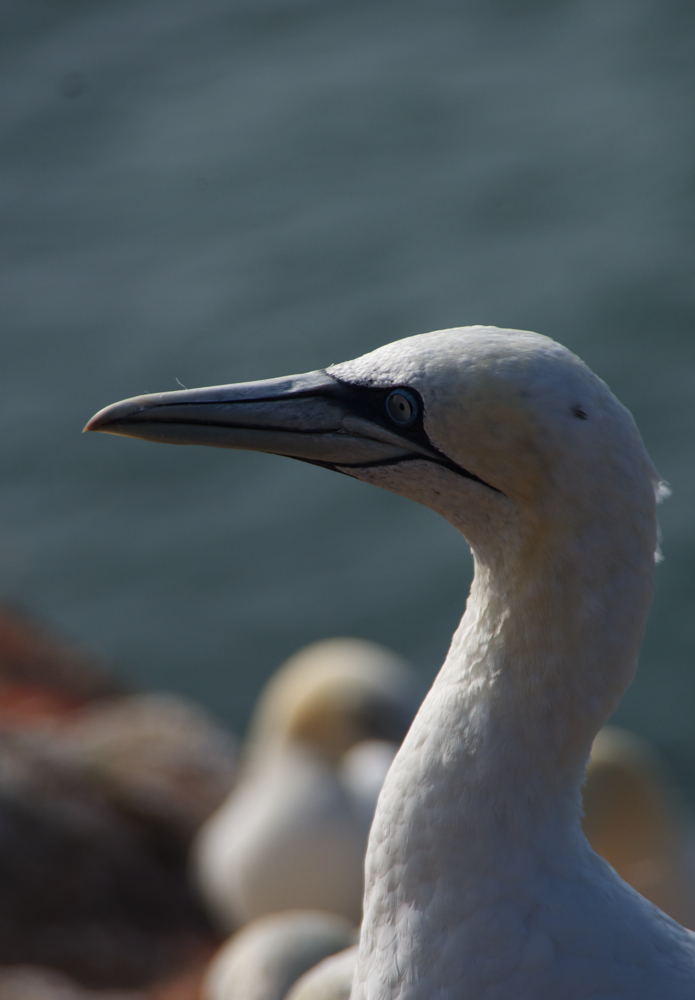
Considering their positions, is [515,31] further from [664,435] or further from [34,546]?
[34,546]

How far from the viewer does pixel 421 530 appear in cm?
891

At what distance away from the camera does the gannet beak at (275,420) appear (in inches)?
80.8

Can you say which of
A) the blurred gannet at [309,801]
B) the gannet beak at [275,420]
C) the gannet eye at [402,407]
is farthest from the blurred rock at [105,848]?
the gannet eye at [402,407]

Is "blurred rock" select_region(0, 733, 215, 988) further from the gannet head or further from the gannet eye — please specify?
the gannet eye

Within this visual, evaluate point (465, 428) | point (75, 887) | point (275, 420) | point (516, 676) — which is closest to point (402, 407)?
point (465, 428)

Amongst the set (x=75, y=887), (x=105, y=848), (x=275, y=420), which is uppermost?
(x=275, y=420)

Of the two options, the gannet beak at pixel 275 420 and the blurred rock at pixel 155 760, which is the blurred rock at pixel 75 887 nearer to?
the blurred rock at pixel 155 760

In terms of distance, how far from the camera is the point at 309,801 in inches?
208

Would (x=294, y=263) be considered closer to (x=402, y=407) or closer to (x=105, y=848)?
(x=105, y=848)

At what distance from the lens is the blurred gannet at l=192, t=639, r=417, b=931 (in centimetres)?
507

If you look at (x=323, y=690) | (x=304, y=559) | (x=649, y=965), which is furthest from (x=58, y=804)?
(x=304, y=559)

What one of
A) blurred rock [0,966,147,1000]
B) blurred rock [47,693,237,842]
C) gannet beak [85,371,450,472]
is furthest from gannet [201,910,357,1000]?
gannet beak [85,371,450,472]

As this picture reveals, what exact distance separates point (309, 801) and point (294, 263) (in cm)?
641

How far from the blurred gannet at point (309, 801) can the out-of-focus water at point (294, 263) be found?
7.71 feet
